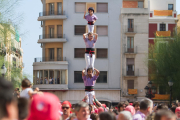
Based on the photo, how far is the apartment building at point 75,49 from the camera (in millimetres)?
41344

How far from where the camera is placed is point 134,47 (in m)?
42.1

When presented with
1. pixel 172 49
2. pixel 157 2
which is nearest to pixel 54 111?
pixel 172 49

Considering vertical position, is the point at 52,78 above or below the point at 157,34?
below

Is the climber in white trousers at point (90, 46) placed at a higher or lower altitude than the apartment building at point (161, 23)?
lower

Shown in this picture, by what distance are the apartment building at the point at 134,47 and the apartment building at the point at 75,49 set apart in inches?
28.0

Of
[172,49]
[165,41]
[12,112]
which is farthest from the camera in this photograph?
[165,41]

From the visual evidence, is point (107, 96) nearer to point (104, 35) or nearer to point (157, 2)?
point (104, 35)

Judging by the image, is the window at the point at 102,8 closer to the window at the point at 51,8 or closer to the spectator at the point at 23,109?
the window at the point at 51,8

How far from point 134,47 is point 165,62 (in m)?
6.28

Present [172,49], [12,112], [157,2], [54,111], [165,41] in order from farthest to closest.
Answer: [157,2], [165,41], [172,49], [54,111], [12,112]

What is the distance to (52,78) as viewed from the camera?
1630 inches

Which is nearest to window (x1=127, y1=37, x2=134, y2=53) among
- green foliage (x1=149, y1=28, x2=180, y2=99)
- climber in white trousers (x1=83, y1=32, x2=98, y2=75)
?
green foliage (x1=149, y1=28, x2=180, y2=99)

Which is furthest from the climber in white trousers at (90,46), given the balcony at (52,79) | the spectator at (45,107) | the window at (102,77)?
the window at (102,77)

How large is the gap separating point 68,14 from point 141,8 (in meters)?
8.50
